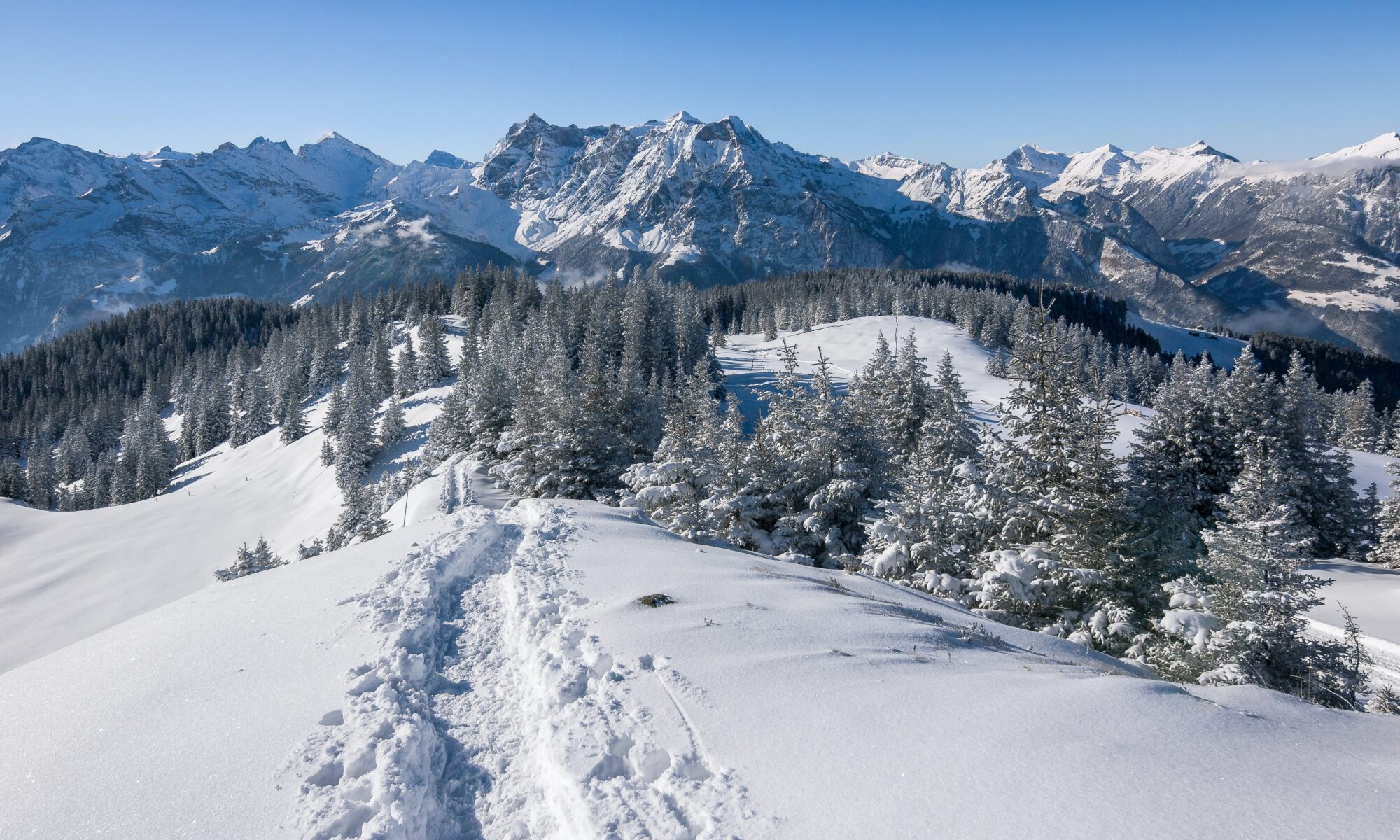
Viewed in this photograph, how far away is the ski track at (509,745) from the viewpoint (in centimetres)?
504

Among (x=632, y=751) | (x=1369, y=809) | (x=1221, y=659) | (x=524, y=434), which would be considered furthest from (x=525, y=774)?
(x=524, y=434)

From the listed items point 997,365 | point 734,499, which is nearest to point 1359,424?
point 997,365

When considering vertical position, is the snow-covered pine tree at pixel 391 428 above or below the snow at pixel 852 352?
below

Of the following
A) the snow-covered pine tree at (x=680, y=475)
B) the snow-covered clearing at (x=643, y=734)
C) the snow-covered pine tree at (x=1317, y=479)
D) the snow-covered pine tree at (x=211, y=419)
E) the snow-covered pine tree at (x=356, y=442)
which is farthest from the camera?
the snow-covered pine tree at (x=211, y=419)

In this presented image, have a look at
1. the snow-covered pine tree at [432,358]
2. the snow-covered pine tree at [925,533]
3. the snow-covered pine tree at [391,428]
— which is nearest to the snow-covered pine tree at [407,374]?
the snow-covered pine tree at [432,358]

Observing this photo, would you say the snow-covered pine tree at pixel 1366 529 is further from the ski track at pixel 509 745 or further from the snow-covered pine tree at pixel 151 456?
the snow-covered pine tree at pixel 151 456

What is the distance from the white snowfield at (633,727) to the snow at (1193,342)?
196 m

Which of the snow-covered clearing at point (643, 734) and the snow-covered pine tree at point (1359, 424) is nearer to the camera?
the snow-covered clearing at point (643, 734)

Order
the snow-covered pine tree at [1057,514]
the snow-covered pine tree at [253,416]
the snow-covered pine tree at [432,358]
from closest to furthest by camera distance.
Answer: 1. the snow-covered pine tree at [1057,514]
2. the snow-covered pine tree at [432,358]
3. the snow-covered pine tree at [253,416]

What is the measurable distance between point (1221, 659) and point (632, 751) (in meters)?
10.2

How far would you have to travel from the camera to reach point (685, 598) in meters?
9.68

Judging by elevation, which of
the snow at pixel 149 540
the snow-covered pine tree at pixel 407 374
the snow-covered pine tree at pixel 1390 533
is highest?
the snow-covered pine tree at pixel 407 374

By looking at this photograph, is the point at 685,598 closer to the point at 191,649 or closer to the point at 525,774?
the point at 525,774

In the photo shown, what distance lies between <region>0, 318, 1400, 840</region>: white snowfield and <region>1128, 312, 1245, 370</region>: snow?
195687mm
